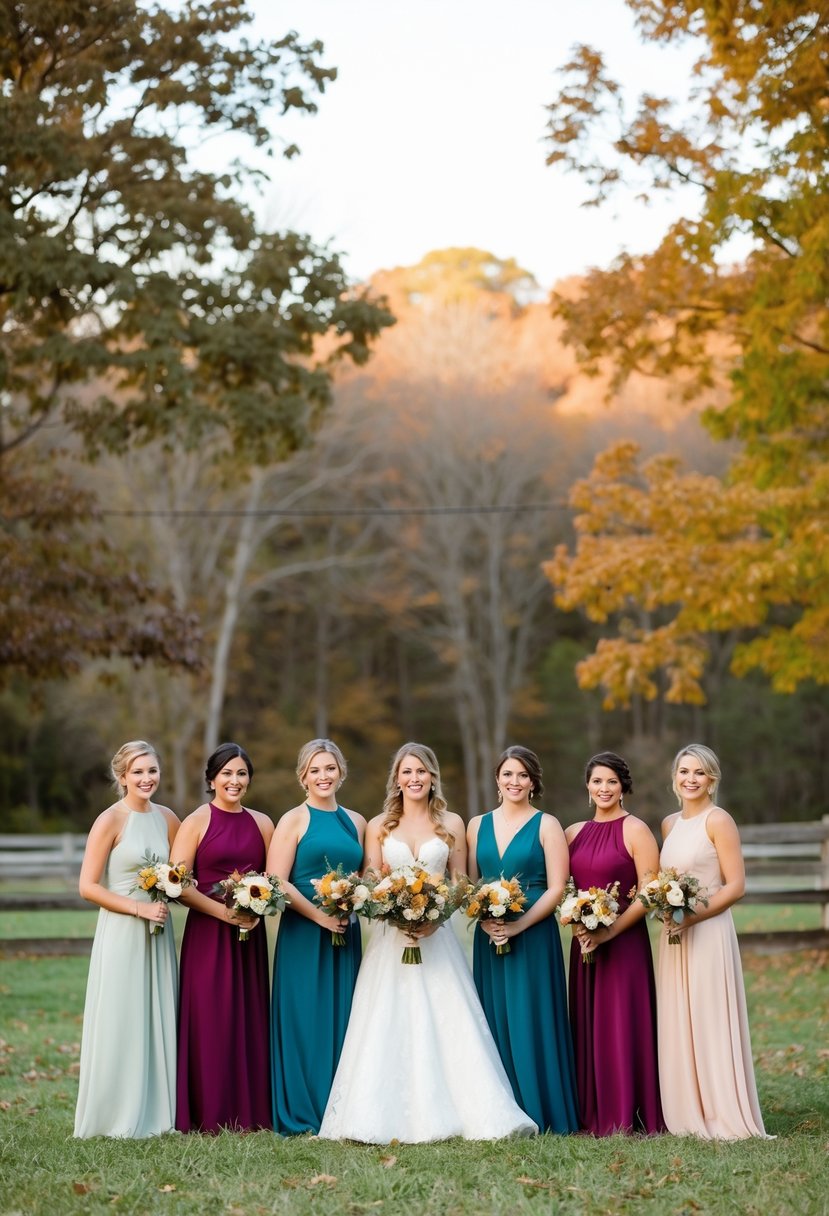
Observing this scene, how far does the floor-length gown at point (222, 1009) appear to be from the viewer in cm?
816

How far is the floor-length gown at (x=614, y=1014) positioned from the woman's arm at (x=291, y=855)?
4.60 ft

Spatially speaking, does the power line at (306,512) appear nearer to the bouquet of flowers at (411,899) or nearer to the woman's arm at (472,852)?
the woman's arm at (472,852)

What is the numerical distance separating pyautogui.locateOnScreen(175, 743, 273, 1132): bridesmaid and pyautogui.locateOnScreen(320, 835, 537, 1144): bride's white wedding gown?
551 millimetres

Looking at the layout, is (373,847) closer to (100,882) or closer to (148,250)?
(100,882)

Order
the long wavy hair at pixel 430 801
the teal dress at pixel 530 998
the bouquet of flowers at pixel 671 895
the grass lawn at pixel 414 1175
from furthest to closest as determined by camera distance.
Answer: the long wavy hair at pixel 430 801
the teal dress at pixel 530 998
the bouquet of flowers at pixel 671 895
the grass lawn at pixel 414 1175

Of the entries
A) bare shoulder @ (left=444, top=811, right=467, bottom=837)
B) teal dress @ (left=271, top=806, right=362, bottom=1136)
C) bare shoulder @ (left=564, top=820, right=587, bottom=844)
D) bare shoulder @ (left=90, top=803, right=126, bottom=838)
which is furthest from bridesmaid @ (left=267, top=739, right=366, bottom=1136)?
bare shoulder @ (left=564, top=820, right=587, bottom=844)

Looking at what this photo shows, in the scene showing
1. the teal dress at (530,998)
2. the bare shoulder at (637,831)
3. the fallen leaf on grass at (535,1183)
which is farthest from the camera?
the bare shoulder at (637,831)

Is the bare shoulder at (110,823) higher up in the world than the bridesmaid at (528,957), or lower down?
higher up

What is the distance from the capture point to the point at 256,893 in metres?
7.94

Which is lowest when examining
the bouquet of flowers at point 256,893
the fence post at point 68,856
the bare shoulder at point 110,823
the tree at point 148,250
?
the fence post at point 68,856

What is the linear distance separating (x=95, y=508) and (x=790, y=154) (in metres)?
9.48

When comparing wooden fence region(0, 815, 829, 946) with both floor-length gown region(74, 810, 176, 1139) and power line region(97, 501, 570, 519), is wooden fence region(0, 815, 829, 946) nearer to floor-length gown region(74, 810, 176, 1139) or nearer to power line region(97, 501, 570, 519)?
floor-length gown region(74, 810, 176, 1139)

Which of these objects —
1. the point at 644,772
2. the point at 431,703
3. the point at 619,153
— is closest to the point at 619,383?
the point at 619,153

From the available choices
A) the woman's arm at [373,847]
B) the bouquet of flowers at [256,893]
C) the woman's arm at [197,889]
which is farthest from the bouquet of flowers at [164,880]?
the woman's arm at [373,847]
